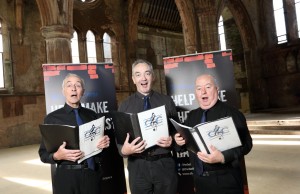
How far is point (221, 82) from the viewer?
3.92m

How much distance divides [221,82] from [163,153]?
168cm

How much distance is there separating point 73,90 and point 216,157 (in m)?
1.32

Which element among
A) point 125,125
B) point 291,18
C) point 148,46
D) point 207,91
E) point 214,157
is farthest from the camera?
point 148,46

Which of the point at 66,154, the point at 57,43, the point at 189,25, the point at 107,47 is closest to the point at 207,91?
the point at 66,154

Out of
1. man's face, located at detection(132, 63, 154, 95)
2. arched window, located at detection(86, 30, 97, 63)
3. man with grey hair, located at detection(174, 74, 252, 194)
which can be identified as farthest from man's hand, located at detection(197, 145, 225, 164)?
arched window, located at detection(86, 30, 97, 63)

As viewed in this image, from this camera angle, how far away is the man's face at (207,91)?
7.82 ft

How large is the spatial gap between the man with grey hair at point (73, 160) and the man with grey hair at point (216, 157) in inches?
33.3

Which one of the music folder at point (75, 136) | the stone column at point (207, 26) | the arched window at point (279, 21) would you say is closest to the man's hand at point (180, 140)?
the music folder at point (75, 136)

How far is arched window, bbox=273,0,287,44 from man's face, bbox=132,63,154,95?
16.9 m

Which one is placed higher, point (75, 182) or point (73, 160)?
point (73, 160)

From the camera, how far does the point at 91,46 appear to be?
15.5 metres

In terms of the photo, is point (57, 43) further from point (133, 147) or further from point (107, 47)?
point (107, 47)

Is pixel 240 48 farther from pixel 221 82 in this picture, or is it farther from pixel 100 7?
pixel 221 82

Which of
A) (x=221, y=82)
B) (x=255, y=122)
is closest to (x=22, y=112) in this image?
(x=255, y=122)
